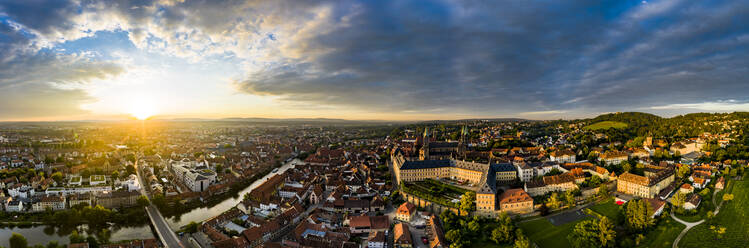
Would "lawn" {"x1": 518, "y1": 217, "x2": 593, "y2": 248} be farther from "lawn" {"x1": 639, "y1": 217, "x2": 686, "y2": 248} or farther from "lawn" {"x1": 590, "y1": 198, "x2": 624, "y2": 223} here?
"lawn" {"x1": 639, "y1": 217, "x2": 686, "y2": 248}

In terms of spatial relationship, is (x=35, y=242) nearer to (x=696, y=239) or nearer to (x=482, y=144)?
(x=696, y=239)

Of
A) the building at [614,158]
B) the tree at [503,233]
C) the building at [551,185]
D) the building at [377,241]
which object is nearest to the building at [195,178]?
the building at [377,241]

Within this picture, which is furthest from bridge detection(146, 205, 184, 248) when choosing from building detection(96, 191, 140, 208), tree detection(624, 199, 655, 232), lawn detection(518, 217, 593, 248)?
tree detection(624, 199, 655, 232)

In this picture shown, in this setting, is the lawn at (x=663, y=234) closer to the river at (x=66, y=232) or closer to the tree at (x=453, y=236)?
the tree at (x=453, y=236)

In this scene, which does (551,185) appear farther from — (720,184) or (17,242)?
(17,242)

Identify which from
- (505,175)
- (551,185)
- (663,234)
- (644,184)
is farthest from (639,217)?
(505,175)

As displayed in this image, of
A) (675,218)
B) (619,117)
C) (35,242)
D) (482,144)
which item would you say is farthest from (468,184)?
(619,117)
